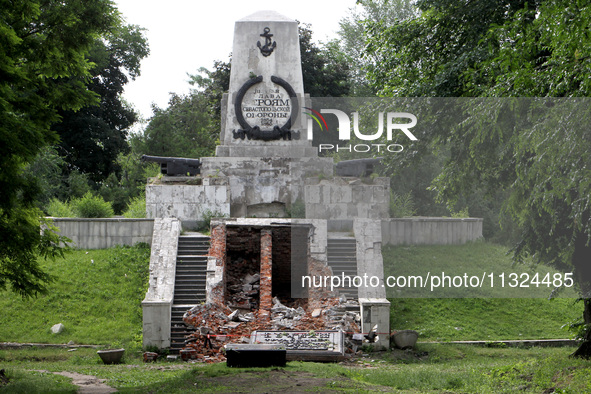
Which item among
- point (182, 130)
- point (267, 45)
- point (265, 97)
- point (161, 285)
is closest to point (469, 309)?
point (161, 285)

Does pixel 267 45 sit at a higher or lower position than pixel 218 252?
higher

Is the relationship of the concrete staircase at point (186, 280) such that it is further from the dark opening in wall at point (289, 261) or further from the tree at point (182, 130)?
the tree at point (182, 130)

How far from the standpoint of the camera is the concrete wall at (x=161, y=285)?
48.6ft

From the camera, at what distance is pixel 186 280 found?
16594 mm

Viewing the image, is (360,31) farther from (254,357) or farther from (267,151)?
(254,357)

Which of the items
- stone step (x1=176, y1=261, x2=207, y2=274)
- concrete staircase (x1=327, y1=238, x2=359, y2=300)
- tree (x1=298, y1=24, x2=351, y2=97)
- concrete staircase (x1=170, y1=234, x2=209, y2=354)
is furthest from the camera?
tree (x1=298, y1=24, x2=351, y2=97)

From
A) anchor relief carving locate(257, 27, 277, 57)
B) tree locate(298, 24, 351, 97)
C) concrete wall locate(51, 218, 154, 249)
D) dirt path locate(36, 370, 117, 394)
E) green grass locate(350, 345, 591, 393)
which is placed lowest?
dirt path locate(36, 370, 117, 394)

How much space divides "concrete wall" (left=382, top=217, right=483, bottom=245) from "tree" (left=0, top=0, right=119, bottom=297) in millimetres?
10532

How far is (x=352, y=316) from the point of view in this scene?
15.5m

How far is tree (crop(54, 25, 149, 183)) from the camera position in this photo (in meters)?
34.0

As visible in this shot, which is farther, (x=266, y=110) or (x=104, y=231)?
(x=266, y=110)

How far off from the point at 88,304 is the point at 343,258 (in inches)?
235

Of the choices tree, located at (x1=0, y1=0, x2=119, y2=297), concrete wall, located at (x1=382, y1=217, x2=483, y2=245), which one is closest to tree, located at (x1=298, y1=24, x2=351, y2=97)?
concrete wall, located at (x1=382, y1=217, x2=483, y2=245)

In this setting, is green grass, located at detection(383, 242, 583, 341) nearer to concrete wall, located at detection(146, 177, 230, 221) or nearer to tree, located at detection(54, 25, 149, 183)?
concrete wall, located at detection(146, 177, 230, 221)
